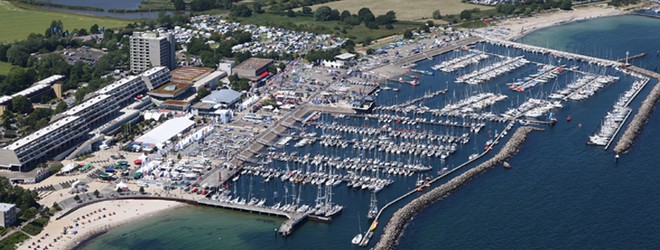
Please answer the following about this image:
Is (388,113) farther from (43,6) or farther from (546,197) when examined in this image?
(43,6)

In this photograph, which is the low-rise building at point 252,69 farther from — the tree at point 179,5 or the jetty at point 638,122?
the tree at point 179,5

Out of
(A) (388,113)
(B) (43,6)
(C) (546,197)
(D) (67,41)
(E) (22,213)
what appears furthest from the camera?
(B) (43,6)

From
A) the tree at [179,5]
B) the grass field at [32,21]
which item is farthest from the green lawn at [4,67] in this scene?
the tree at [179,5]

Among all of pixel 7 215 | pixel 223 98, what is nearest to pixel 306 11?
pixel 223 98

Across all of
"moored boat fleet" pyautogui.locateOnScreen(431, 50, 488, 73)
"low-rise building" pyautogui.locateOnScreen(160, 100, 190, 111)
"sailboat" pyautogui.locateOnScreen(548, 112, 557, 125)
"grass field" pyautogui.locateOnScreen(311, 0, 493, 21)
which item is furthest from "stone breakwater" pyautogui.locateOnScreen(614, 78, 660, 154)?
"grass field" pyautogui.locateOnScreen(311, 0, 493, 21)

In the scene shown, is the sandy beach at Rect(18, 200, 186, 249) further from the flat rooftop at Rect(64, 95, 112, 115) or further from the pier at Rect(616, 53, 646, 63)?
the pier at Rect(616, 53, 646, 63)

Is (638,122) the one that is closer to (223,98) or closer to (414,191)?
(414,191)

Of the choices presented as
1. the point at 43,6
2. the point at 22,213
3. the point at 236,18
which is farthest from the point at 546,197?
the point at 43,6
